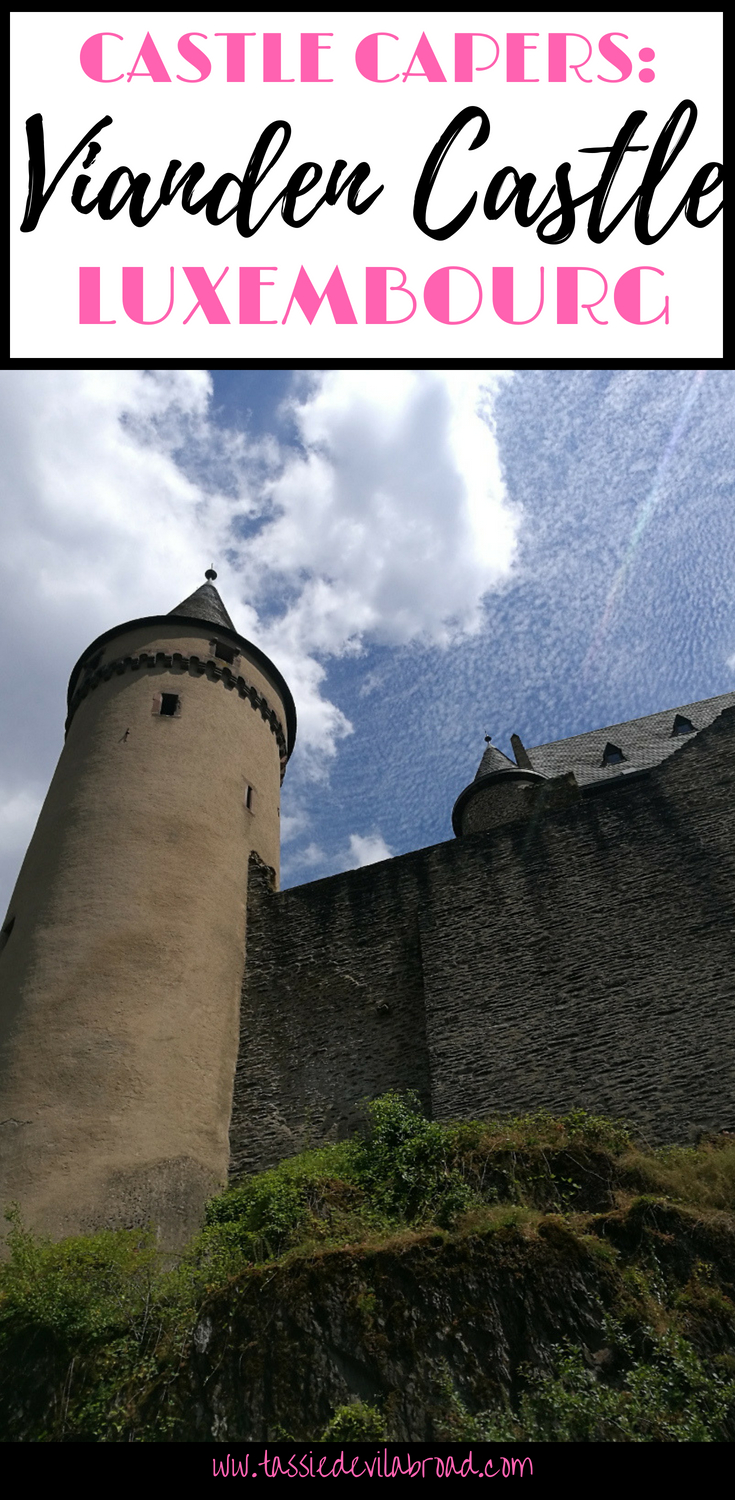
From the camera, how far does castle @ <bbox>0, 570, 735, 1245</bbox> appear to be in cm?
966

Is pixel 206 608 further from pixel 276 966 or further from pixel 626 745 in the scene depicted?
pixel 626 745

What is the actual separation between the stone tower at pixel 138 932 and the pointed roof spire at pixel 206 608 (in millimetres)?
123

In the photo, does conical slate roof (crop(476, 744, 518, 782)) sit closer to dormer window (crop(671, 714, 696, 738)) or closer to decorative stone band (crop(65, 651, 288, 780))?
dormer window (crop(671, 714, 696, 738))

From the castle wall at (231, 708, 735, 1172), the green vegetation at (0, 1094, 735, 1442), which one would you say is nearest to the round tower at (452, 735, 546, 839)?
the castle wall at (231, 708, 735, 1172)

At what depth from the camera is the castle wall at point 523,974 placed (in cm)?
987

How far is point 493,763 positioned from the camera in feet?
66.9

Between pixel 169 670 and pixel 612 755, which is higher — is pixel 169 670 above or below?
below

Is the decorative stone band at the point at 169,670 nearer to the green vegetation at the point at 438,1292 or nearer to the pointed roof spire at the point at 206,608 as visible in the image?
the pointed roof spire at the point at 206,608

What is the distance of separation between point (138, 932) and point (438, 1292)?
6.05 metres

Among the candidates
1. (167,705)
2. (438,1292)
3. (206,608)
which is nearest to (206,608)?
(206,608)

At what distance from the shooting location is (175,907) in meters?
12.0

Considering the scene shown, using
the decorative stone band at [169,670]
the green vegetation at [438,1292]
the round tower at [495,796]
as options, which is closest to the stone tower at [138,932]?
the decorative stone band at [169,670]
